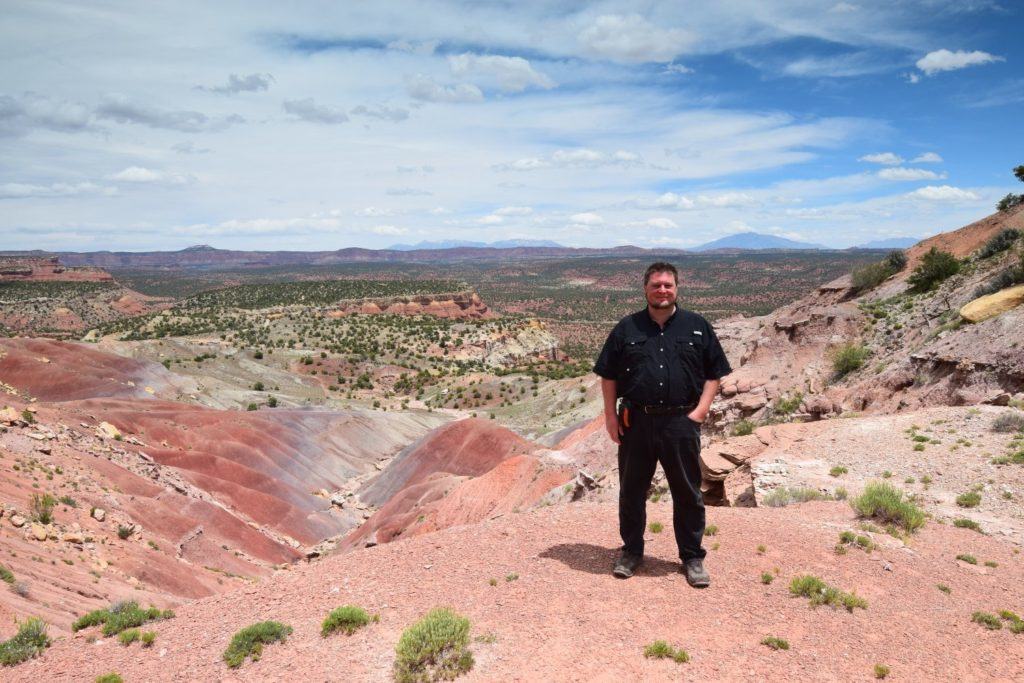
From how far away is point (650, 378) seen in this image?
224 inches

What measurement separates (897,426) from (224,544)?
23573 millimetres

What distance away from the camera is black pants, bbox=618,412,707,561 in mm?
5793

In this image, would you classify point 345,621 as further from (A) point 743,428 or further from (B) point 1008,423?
(A) point 743,428

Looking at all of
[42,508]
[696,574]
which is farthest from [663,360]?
[42,508]

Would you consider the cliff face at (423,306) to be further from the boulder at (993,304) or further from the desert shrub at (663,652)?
the desert shrub at (663,652)

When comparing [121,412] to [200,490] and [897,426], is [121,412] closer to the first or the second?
[200,490]

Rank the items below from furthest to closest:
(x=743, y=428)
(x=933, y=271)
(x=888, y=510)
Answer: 1. (x=933, y=271)
2. (x=743, y=428)
3. (x=888, y=510)

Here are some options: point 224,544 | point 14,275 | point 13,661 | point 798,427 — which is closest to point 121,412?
point 224,544

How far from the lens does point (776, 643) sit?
16.7ft

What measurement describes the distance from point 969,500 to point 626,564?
6312 mm

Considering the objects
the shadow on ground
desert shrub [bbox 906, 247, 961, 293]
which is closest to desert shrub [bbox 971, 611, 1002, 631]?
the shadow on ground

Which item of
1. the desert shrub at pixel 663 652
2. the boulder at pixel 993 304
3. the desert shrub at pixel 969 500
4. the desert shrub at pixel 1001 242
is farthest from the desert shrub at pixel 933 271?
the desert shrub at pixel 663 652

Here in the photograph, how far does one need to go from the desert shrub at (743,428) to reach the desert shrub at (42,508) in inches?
753

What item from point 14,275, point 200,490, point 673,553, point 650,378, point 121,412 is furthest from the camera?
point 14,275
